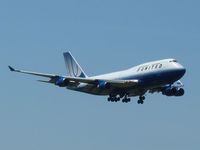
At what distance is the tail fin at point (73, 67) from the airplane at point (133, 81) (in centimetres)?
991

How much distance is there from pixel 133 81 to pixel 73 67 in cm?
3036

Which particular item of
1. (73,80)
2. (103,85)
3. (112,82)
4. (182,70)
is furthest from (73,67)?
(182,70)

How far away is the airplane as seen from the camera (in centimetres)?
13362

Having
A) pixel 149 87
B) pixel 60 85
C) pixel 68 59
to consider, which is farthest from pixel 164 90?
pixel 68 59

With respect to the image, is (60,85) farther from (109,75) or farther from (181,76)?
(181,76)

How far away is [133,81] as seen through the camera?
445 feet

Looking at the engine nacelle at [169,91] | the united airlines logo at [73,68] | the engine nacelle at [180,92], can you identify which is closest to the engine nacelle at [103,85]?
the engine nacelle at [169,91]

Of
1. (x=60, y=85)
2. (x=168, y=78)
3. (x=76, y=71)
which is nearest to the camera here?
(x=168, y=78)

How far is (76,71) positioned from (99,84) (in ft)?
70.6

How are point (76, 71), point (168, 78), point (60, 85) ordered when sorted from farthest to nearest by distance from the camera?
1. point (76, 71)
2. point (60, 85)
3. point (168, 78)

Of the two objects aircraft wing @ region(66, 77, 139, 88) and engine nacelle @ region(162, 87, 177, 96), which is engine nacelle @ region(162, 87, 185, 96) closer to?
engine nacelle @ region(162, 87, 177, 96)

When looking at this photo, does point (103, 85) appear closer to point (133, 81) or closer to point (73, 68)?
point (133, 81)

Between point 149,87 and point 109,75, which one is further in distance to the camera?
point 109,75

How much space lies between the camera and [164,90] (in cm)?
14250
